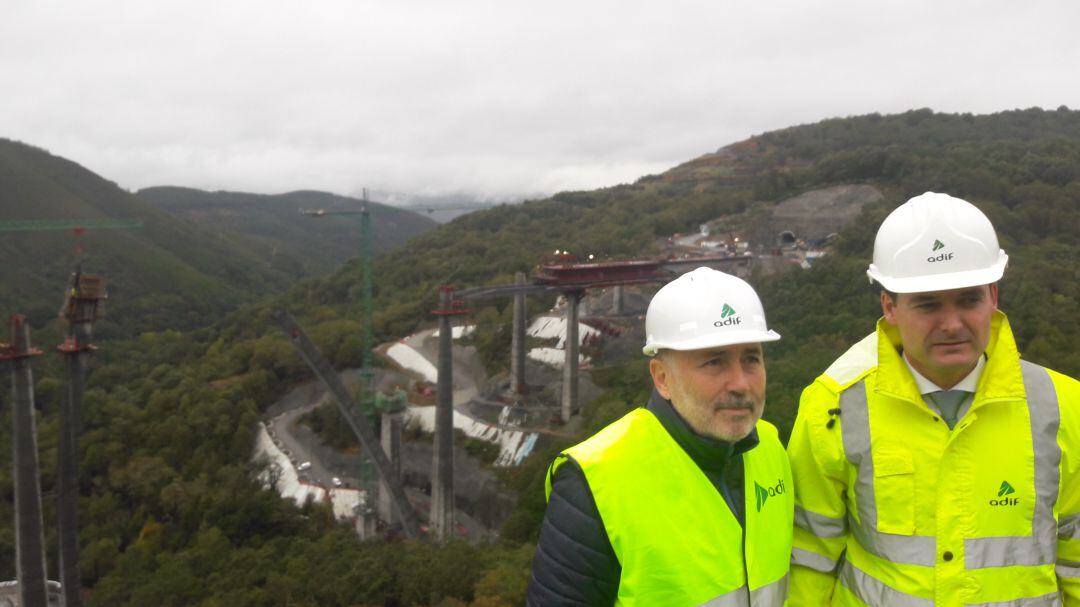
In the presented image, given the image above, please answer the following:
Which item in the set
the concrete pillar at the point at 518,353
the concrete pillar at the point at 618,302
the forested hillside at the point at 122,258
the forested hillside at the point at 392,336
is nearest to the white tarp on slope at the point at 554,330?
the concrete pillar at the point at 618,302

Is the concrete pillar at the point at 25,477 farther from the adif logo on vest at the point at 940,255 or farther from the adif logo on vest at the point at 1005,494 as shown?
the adif logo on vest at the point at 1005,494

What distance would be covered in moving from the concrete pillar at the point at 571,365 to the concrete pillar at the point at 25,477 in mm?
20774

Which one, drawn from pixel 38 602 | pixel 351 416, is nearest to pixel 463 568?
pixel 351 416

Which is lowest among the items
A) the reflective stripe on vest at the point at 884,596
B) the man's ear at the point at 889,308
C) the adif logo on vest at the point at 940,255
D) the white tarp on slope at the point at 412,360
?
the white tarp on slope at the point at 412,360

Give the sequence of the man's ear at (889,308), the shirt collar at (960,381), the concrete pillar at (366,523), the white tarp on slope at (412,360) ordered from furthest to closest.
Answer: the white tarp on slope at (412,360) → the concrete pillar at (366,523) → the man's ear at (889,308) → the shirt collar at (960,381)

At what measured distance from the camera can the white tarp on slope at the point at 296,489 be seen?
29.5 m

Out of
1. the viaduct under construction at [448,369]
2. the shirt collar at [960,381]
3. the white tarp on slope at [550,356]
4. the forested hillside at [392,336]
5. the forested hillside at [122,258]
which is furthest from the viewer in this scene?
the forested hillside at [122,258]

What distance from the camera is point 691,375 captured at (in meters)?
2.88

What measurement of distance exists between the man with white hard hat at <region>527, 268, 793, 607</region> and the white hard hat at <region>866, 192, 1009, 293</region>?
26.8 inches

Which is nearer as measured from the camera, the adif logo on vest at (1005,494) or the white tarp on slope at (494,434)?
the adif logo on vest at (1005,494)

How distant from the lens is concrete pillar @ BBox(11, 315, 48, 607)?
18.1 m

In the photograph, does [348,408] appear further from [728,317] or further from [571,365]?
[728,317]

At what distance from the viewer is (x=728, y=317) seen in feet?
9.51

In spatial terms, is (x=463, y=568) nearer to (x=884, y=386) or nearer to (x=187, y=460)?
(x=884, y=386)
